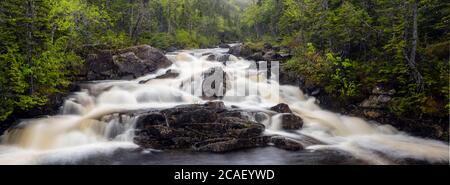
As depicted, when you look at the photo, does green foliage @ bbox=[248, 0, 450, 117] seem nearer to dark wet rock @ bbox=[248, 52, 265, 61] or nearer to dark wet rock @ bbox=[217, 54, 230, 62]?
dark wet rock @ bbox=[248, 52, 265, 61]

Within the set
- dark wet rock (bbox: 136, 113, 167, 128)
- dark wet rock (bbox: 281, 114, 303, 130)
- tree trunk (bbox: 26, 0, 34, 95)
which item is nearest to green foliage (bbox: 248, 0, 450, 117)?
dark wet rock (bbox: 281, 114, 303, 130)

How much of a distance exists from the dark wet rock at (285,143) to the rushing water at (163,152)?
46 cm

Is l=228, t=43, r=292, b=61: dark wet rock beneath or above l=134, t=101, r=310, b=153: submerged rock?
above

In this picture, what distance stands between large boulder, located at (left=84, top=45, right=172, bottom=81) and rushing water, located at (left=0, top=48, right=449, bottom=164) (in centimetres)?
246

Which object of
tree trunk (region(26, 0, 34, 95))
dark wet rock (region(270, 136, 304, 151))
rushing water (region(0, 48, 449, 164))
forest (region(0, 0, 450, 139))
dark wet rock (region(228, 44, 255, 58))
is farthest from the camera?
dark wet rock (region(228, 44, 255, 58))

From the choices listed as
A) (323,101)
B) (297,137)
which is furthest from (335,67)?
(297,137)

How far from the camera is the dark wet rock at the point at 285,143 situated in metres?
14.3

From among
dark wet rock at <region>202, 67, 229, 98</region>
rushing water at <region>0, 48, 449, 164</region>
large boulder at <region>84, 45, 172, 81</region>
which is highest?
large boulder at <region>84, 45, 172, 81</region>

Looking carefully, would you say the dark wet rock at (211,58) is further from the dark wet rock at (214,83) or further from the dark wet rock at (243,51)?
the dark wet rock at (214,83)

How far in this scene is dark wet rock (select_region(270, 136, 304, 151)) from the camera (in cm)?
1428
